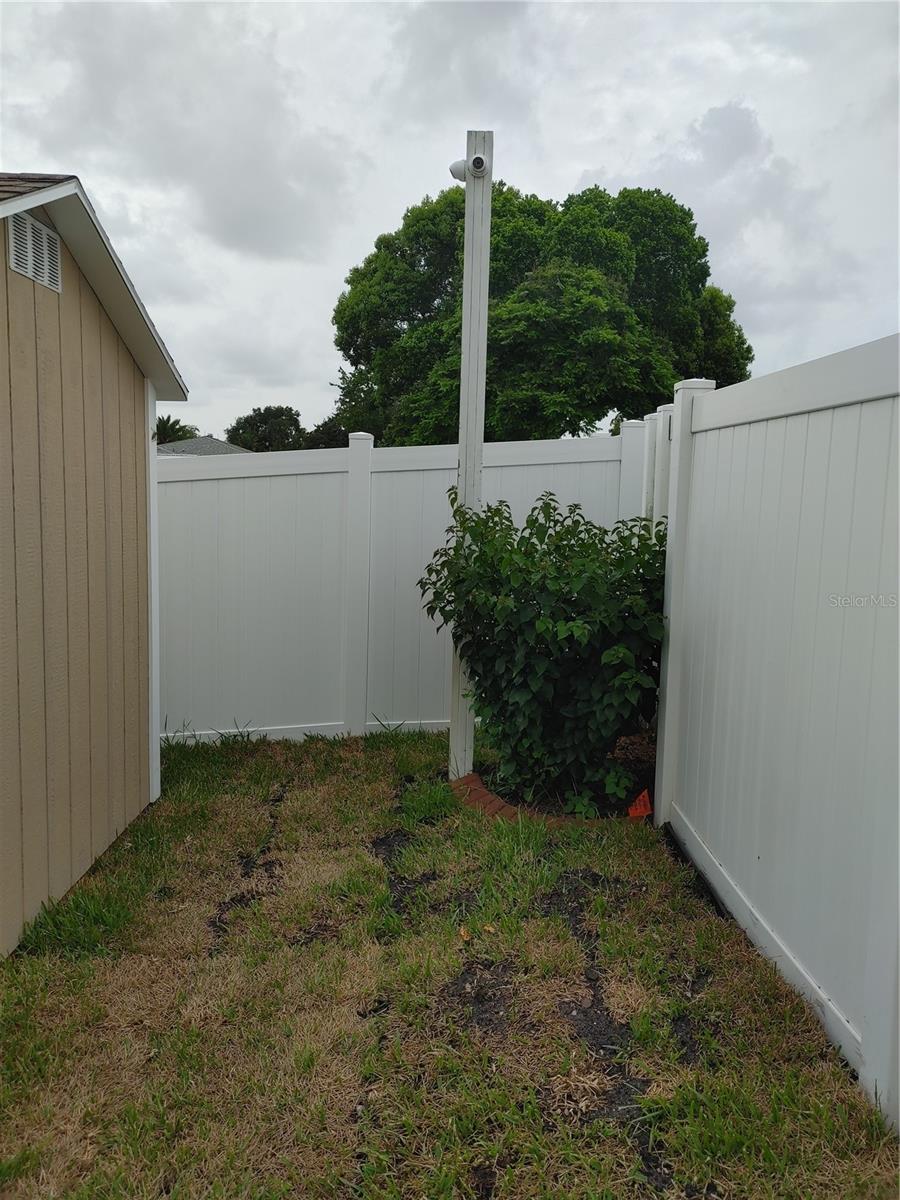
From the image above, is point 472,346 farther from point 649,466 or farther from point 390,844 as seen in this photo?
point 390,844

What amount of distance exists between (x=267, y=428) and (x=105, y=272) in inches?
1279

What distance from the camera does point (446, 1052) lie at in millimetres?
2188

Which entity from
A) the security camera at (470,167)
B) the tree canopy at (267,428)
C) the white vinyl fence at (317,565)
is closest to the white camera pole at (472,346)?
the security camera at (470,167)

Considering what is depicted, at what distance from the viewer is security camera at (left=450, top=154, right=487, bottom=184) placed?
379 cm

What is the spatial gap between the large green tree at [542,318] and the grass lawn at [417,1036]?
15.6m

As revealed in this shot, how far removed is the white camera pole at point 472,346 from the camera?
12.6 ft

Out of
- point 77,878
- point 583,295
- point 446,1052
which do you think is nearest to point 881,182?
point 446,1052

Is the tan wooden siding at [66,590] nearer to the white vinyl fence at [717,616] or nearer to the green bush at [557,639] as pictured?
the white vinyl fence at [717,616]

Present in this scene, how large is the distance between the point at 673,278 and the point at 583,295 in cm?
426

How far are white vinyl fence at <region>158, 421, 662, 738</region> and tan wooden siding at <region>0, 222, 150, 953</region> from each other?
0.90m

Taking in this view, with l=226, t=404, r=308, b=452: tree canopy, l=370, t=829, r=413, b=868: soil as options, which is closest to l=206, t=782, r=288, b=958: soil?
l=370, t=829, r=413, b=868: soil

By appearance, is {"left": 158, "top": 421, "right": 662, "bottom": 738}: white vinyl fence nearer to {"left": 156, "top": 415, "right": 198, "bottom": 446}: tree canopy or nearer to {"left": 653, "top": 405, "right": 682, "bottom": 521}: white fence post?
{"left": 653, "top": 405, "right": 682, "bottom": 521}: white fence post

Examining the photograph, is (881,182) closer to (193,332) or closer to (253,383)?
(193,332)

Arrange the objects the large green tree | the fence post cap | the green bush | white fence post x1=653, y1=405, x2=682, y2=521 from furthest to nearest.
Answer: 1. the large green tree
2. white fence post x1=653, y1=405, x2=682, y2=521
3. the green bush
4. the fence post cap
